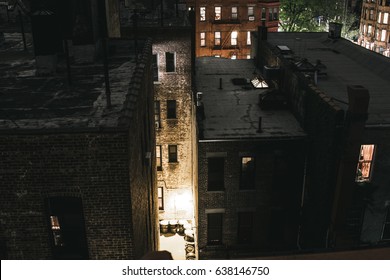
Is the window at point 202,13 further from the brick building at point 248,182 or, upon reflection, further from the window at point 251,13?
the brick building at point 248,182

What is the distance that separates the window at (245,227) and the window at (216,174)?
2007 mm

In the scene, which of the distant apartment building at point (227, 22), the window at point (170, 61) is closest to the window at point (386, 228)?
the window at point (170, 61)

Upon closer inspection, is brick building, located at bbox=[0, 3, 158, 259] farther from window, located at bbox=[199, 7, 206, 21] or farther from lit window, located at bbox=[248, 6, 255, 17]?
lit window, located at bbox=[248, 6, 255, 17]

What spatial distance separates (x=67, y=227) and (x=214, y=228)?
12.0 metres

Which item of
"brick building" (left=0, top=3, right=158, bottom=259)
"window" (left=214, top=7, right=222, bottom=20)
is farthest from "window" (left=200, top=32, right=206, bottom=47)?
"brick building" (left=0, top=3, right=158, bottom=259)

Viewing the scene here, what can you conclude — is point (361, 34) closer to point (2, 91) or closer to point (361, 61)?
point (361, 61)

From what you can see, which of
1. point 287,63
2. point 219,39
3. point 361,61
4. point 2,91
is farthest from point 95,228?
point 219,39

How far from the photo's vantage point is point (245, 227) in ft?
70.7

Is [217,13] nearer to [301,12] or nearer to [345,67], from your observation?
[301,12]

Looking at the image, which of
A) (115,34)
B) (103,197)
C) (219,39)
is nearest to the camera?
(103,197)

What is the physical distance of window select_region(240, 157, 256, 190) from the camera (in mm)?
20484

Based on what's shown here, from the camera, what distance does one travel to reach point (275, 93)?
23766 mm

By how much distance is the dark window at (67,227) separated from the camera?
10.6m

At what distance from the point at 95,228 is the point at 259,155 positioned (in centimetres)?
1119
